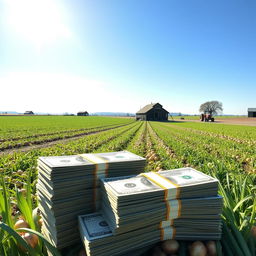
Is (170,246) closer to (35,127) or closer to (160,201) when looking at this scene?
(160,201)

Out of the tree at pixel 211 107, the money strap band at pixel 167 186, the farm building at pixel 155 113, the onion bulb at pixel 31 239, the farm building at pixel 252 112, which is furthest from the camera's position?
the tree at pixel 211 107

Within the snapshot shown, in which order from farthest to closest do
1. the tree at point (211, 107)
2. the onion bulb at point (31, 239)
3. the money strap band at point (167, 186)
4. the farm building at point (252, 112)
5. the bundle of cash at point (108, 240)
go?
the tree at point (211, 107)
the farm building at point (252, 112)
the onion bulb at point (31, 239)
the money strap band at point (167, 186)
the bundle of cash at point (108, 240)

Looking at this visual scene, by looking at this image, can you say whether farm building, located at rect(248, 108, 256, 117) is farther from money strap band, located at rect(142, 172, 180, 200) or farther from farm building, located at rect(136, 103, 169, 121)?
money strap band, located at rect(142, 172, 180, 200)

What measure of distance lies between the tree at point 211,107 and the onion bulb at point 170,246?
3894 inches

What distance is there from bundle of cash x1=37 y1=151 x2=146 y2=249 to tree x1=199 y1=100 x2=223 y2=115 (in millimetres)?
99046

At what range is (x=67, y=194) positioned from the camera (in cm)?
155

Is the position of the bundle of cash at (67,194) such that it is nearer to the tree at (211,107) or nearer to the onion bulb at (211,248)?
the onion bulb at (211,248)

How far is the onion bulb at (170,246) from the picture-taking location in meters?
1.51

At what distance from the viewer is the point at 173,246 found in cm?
151

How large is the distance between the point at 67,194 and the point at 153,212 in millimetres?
806

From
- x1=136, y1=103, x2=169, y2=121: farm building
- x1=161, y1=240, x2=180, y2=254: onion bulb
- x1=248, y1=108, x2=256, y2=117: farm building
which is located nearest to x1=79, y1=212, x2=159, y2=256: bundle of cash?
x1=161, y1=240, x2=180, y2=254: onion bulb

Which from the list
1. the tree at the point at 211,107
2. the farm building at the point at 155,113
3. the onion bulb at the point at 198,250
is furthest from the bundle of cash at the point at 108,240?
the tree at the point at 211,107

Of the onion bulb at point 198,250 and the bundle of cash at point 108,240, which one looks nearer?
the bundle of cash at point 108,240

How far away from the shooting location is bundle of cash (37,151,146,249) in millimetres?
1499
